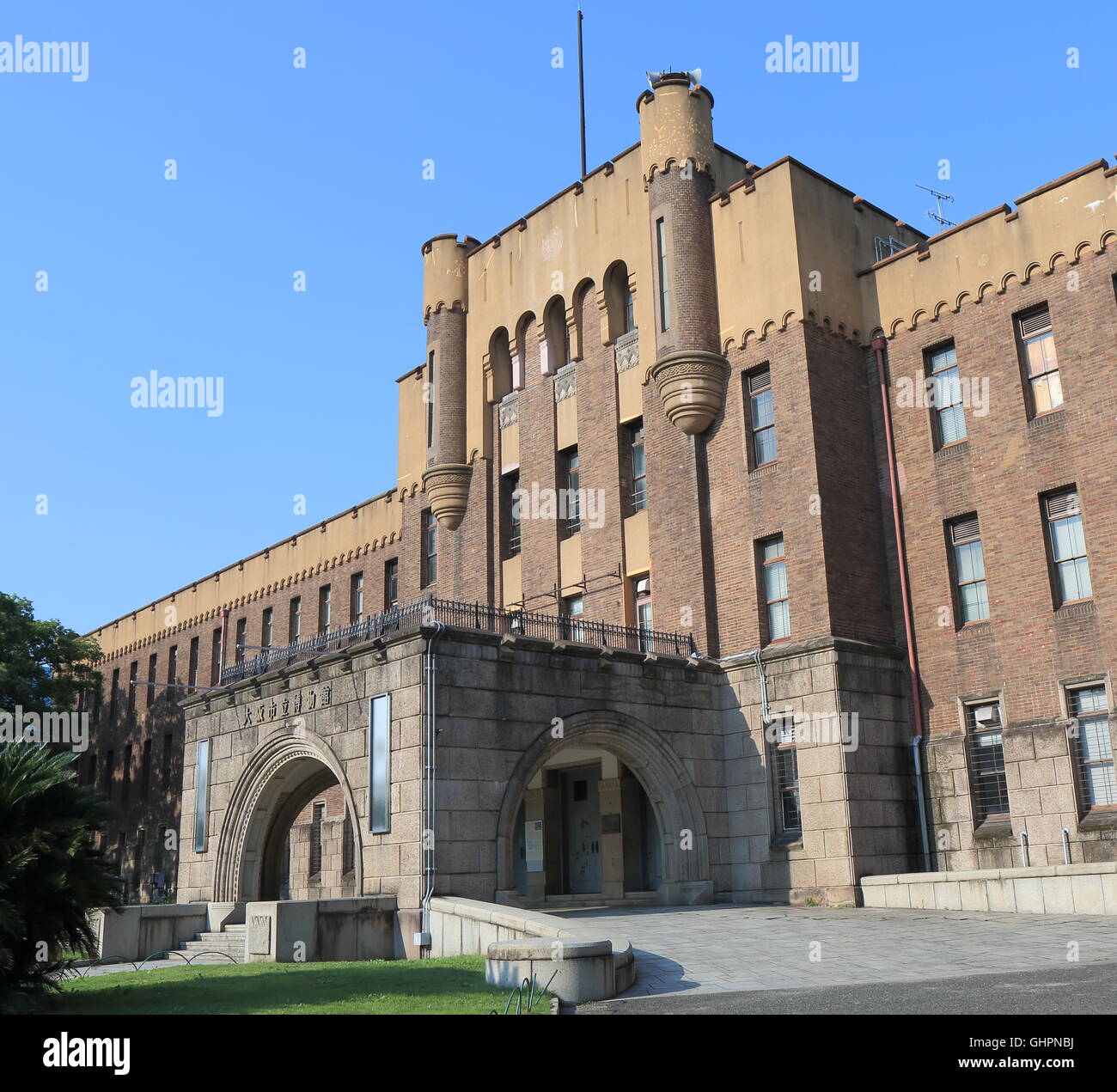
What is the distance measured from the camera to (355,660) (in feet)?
72.3

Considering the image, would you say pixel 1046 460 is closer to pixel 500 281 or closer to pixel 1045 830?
pixel 1045 830

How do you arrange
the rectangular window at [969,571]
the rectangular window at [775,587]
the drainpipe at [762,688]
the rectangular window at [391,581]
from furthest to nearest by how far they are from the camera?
the rectangular window at [391,581] → the rectangular window at [775,587] → the drainpipe at [762,688] → the rectangular window at [969,571]

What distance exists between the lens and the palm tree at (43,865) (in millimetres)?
12227

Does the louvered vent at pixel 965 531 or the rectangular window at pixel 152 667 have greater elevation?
the rectangular window at pixel 152 667

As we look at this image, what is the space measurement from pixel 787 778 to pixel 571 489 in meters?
9.52

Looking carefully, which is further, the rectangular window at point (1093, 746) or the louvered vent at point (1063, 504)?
the louvered vent at point (1063, 504)

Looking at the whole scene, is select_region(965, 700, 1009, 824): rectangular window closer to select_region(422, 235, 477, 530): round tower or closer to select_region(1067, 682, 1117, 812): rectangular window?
select_region(1067, 682, 1117, 812): rectangular window

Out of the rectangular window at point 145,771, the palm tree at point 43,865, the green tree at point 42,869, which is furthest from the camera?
the rectangular window at point 145,771

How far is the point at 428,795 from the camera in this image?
19.8 metres

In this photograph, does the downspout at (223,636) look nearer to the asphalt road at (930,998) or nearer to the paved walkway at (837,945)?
the paved walkway at (837,945)

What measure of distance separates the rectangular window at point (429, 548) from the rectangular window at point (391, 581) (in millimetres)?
3683


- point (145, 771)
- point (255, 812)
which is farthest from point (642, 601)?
point (145, 771)

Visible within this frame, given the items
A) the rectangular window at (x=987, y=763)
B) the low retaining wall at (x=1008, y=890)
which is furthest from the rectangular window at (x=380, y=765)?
the rectangular window at (x=987, y=763)
